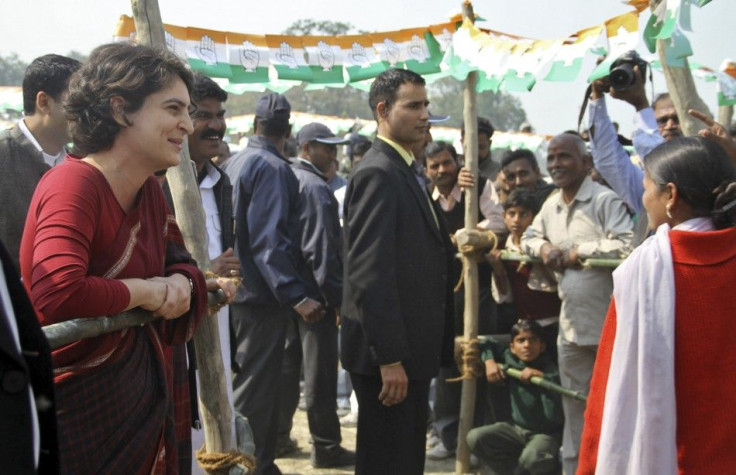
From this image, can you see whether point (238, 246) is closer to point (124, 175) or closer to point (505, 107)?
point (124, 175)

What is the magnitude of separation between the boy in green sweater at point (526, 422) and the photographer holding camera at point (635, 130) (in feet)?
3.32

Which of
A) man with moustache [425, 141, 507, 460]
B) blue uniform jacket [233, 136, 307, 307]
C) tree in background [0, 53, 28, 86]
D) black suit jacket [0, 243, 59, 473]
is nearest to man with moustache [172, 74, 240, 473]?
blue uniform jacket [233, 136, 307, 307]

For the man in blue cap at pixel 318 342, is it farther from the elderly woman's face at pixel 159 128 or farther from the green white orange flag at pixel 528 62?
the elderly woman's face at pixel 159 128

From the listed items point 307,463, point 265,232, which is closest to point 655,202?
point 265,232

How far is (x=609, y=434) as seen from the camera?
274 centimetres

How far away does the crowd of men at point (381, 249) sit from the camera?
381 centimetres

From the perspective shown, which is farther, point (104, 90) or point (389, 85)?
point (389, 85)

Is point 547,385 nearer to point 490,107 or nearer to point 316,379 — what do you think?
point 316,379

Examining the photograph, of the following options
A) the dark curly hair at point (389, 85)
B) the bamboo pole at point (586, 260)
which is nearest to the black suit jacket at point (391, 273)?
the dark curly hair at point (389, 85)

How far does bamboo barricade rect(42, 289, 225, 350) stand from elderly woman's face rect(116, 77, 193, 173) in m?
0.46

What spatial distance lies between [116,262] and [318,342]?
3.57m

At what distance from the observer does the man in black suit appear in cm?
382

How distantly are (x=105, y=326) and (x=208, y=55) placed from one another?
3.49 m

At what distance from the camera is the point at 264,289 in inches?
204
